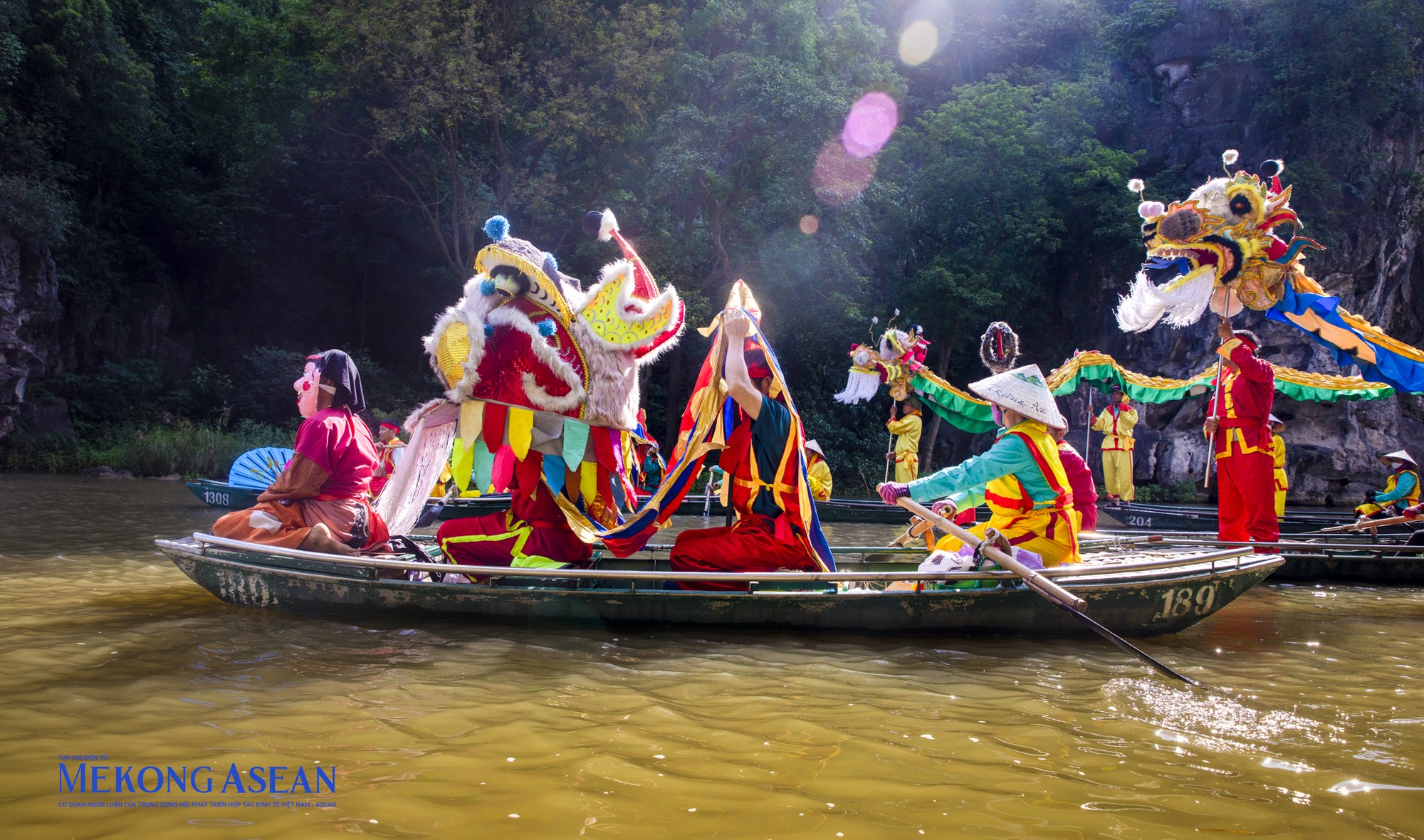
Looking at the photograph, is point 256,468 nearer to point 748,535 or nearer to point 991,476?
point 748,535

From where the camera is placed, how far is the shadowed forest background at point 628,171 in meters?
17.4

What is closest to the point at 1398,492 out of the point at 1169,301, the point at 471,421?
the point at 1169,301

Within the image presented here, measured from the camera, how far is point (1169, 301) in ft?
25.8

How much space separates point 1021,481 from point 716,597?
187cm

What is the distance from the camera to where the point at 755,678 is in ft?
13.5

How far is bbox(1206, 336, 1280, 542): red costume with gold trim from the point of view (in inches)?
284

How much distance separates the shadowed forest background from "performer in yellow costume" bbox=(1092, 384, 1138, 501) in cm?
605

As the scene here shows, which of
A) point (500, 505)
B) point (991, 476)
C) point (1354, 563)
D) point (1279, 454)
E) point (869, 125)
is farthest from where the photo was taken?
point (869, 125)

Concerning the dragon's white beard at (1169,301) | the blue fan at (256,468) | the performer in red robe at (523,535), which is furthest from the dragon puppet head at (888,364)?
the blue fan at (256,468)

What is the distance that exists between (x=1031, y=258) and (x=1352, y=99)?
7869 mm

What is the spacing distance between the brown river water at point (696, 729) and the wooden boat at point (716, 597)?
0.36ft

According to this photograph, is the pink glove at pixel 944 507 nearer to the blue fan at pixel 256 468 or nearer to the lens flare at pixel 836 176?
the blue fan at pixel 256 468

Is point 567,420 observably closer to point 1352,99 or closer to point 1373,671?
point 1373,671

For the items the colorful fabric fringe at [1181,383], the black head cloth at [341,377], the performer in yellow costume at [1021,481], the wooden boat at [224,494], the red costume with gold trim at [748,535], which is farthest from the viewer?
the wooden boat at [224,494]
